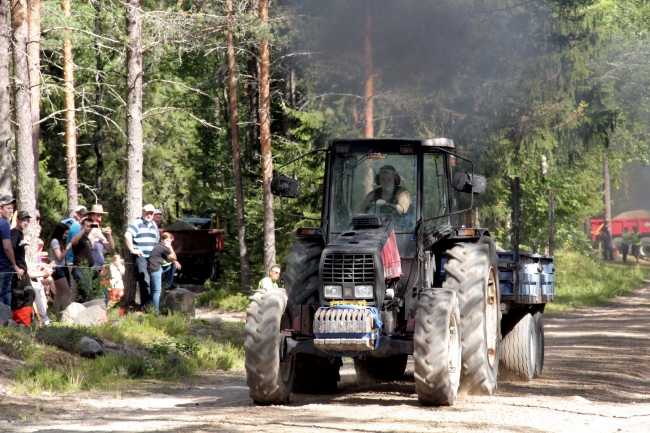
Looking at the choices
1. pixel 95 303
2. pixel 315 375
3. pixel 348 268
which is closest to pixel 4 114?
pixel 95 303

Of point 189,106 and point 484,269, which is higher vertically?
point 189,106

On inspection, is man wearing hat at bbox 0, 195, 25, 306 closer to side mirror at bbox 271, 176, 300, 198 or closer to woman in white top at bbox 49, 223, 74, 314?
woman in white top at bbox 49, 223, 74, 314

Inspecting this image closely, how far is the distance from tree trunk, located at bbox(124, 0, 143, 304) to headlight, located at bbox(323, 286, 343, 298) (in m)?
9.19

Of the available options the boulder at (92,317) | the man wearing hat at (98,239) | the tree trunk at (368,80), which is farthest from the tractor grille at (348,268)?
the tree trunk at (368,80)

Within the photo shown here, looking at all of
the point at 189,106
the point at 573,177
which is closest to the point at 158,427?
the point at 573,177

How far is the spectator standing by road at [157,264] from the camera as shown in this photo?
1477 cm

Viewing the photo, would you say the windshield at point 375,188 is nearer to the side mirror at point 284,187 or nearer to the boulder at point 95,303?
the side mirror at point 284,187

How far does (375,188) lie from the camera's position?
9914 mm

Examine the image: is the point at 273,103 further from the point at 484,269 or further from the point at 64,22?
the point at 484,269

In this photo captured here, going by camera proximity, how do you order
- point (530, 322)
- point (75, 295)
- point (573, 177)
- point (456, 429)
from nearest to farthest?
point (456, 429) < point (530, 322) < point (75, 295) < point (573, 177)

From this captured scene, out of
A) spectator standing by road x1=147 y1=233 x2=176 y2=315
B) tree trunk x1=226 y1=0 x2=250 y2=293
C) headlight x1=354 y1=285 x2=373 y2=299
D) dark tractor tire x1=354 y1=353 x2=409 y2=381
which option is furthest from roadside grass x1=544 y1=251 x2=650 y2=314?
headlight x1=354 y1=285 x2=373 y2=299

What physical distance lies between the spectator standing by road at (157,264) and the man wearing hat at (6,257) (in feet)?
9.78

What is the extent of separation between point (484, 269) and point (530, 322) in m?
2.94

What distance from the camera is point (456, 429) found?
745cm
